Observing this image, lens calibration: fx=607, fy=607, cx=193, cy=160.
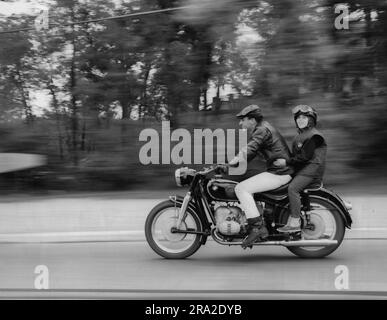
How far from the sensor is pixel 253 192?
528 cm

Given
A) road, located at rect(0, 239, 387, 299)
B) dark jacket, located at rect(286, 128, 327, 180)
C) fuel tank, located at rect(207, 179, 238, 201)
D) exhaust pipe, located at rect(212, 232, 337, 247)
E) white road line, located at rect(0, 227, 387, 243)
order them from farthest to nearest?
1. white road line, located at rect(0, 227, 387, 243)
2. fuel tank, located at rect(207, 179, 238, 201)
3. exhaust pipe, located at rect(212, 232, 337, 247)
4. dark jacket, located at rect(286, 128, 327, 180)
5. road, located at rect(0, 239, 387, 299)

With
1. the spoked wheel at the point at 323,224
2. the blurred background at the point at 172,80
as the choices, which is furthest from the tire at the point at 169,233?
A: the blurred background at the point at 172,80

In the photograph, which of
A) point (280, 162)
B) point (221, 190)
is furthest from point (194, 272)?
point (280, 162)

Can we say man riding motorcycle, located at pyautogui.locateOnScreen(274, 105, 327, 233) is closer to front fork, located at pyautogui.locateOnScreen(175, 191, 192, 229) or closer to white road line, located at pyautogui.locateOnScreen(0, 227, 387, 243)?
front fork, located at pyautogui.locateOnScreen(175, 191, 192, 229)

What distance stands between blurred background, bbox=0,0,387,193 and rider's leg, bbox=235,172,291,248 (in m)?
2.24

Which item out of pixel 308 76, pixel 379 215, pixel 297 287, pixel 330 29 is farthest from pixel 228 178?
pixel 330 29

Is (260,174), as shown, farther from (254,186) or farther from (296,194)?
(296,194)

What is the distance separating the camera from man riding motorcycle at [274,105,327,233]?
519 centimetres

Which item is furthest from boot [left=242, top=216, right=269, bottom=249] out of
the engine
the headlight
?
the headlight

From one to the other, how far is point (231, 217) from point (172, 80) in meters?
4.04
